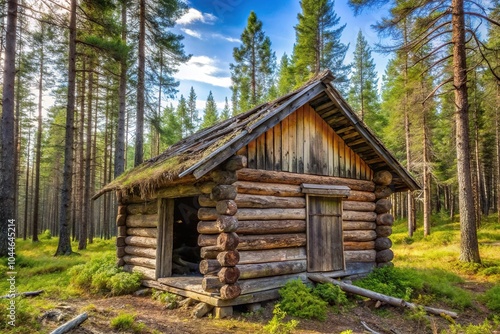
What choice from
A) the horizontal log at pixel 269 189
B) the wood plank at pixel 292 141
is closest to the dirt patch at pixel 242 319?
the horizontal log at pixel 269 189

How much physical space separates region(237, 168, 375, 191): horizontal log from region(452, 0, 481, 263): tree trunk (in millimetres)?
4581

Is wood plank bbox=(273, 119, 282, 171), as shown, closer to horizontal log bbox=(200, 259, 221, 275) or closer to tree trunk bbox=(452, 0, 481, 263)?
horizontal log bbox=(200, 259, 221, 275)

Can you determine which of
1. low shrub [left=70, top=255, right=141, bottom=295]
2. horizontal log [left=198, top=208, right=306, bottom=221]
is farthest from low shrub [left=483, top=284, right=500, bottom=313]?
low shrub [left=70, top=255, right=141, bottom=295]

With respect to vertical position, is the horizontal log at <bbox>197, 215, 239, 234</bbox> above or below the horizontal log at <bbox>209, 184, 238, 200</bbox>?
below

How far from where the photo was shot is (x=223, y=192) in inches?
275

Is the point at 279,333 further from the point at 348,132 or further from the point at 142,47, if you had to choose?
the point at 142,47

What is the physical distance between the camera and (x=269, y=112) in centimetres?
749

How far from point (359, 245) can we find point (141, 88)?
13.6 meters

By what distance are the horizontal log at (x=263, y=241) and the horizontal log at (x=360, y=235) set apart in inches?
67.8

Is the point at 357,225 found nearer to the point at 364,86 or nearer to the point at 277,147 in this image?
the point at 277,147

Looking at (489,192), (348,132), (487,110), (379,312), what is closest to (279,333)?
(379,312)

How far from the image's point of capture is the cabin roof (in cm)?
686

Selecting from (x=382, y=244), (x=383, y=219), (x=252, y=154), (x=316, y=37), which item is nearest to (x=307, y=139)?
(x=252, y=154)

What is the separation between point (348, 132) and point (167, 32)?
13497 mm
